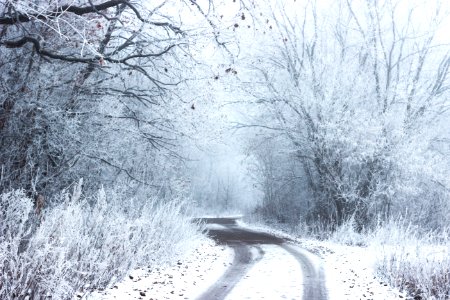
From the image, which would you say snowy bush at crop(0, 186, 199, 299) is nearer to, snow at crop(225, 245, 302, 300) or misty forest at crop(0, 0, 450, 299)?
misty forest at crop(0, 0, 450, 299)

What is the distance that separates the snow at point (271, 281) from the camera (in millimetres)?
7727

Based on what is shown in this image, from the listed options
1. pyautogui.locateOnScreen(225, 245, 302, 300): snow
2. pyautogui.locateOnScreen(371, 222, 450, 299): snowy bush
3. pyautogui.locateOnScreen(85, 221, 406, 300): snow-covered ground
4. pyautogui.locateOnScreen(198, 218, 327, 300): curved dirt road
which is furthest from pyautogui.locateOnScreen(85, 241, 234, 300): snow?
pyautogui.locateOnScreen(371, 222, 450, 299): snowy bush

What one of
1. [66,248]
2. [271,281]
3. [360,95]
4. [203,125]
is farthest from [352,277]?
[360,95]

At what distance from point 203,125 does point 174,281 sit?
13.8 feet

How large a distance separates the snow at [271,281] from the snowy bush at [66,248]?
6.69 ft

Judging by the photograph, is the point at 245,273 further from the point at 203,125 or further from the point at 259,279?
the point at 203,125

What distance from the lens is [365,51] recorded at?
2069cm

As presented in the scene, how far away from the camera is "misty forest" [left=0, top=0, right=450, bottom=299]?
765 cm

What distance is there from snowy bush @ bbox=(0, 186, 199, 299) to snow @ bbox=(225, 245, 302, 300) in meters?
2.04

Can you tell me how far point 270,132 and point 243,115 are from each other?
5.20ft

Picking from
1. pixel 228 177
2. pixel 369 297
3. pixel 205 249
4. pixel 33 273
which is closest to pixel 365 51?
pixel 205 249

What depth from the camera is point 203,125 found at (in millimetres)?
11711

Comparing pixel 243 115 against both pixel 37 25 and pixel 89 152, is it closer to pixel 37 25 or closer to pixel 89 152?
pixel 89 152

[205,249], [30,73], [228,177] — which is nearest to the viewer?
[30,73]
